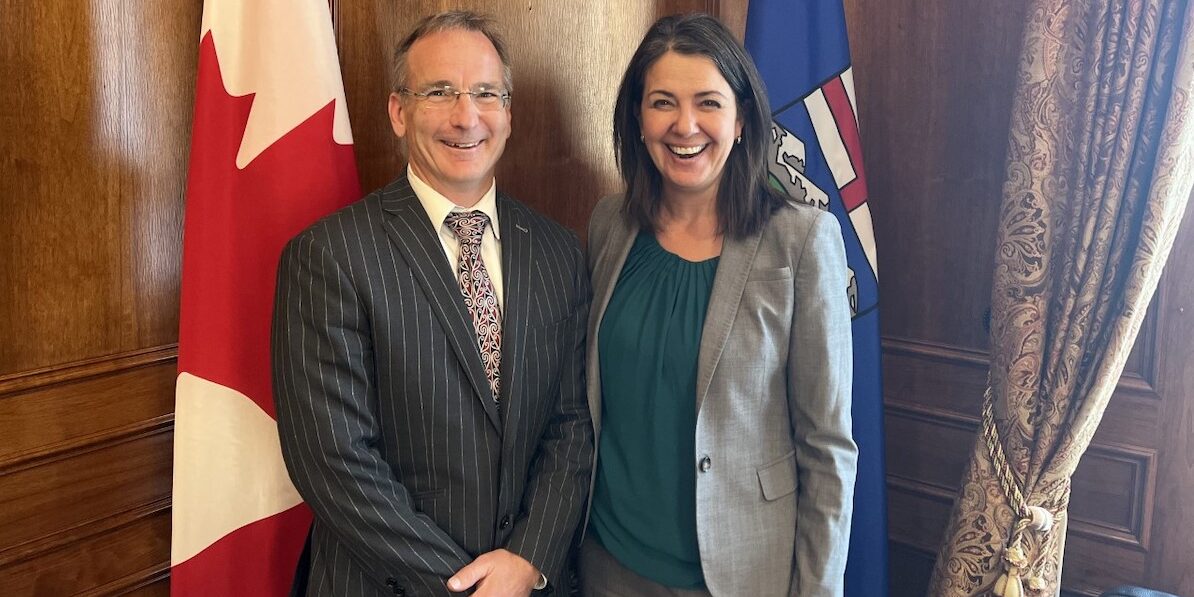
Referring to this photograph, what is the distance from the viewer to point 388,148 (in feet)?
6.47

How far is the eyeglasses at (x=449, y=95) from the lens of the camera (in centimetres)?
158

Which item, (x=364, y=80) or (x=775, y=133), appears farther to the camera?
(x=775, y=133)

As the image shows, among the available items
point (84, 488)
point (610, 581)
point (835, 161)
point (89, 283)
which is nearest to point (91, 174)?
point (89, 283)

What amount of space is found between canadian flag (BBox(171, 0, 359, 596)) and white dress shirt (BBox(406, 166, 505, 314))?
0.84 ft

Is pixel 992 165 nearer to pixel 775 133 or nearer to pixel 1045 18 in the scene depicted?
pixel 1045 18

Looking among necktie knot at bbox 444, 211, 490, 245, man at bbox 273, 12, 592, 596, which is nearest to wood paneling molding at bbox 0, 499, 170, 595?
man at bbox 273, 12, 592, 596

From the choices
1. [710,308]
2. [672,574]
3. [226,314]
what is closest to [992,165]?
[710,308]

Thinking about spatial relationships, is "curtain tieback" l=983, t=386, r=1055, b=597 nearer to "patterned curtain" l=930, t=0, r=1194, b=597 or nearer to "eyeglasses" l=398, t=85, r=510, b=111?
"patterned curtain" l=930, t=0, r=1194, b=597

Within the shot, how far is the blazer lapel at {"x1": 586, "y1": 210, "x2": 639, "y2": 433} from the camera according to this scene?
1.66m

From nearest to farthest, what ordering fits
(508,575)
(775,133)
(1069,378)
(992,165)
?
(508,575) < (1069,378) < (775,133) < (992,165)

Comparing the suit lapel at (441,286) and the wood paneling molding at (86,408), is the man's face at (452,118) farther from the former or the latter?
the wood paneling molding at (86,408)

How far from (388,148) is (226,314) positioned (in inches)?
20.4

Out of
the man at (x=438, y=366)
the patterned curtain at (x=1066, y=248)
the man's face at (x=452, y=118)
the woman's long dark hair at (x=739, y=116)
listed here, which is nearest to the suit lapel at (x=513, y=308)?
the man at (x=438, y=366)

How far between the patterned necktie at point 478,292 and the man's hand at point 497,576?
27 centimetres
